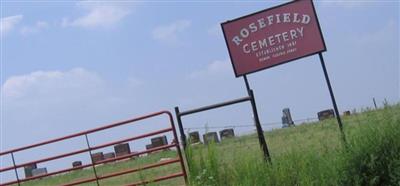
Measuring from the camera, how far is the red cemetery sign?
39.3ft

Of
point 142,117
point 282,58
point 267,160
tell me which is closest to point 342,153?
point 267,160

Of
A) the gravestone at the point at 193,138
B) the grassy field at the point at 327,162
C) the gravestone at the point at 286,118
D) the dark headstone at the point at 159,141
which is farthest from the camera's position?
the gravestone at the point at 286,118

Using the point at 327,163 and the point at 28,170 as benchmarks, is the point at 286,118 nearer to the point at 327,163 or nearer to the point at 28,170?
the point at 28,170

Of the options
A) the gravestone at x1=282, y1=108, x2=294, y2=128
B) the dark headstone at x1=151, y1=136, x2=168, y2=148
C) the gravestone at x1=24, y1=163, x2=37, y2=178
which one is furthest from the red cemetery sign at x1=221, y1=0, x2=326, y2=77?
the gravestone at x1=282, y1=108, x2=294, y2=128

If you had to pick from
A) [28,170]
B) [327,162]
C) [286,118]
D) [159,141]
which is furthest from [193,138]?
[286,118]

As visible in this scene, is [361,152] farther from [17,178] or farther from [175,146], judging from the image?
[17,178]

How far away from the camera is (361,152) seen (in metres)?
8.62

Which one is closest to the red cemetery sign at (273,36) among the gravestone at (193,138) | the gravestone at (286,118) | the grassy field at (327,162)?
the gravestone at (193,138)

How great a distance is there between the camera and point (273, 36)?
39.9 feet

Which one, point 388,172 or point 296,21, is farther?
point 296,21

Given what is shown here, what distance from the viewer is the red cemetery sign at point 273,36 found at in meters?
12.0

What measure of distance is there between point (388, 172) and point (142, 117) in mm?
5448

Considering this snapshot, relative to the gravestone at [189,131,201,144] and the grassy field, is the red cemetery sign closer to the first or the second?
the gravestone at [189,131,201,144]

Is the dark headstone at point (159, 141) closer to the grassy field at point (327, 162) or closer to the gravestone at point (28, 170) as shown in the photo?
the gravestone at point (28, 170)
